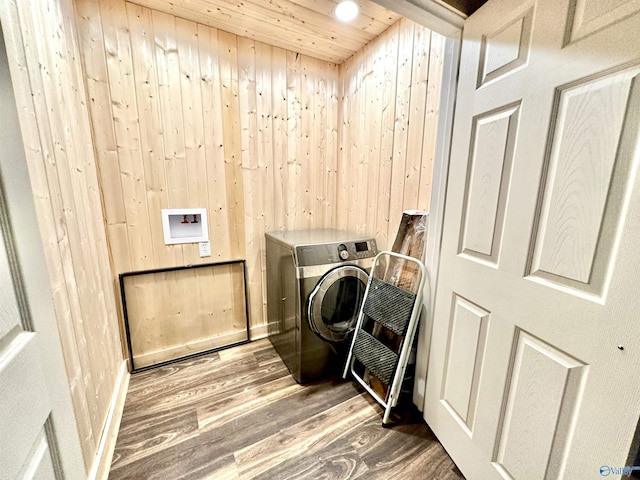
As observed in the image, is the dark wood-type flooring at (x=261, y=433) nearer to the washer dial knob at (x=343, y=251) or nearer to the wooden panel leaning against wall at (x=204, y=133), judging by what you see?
the wooden panel leaning against wall at (x=204, y=133)

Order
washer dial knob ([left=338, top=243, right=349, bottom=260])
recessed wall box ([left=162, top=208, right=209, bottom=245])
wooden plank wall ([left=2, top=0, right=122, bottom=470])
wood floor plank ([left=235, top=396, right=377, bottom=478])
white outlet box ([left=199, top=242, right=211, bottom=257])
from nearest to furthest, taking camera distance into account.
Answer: wooden plank wall ([left=2, top=0, right=122, bottom=470]) → wood floor plank ([left=235, top=396, right=377, bottom=478]) → washer dial knob ([left=338, top=243, right=349, bottom=260]) → recessed wall box ([left=162, top=208, right=209, bottom=245]) → white outlet box ([left=199, top=242, right=211, bottom=257])

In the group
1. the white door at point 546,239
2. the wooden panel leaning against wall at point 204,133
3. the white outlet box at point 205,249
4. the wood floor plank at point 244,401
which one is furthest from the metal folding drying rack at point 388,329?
the white outlet box at point 205,249

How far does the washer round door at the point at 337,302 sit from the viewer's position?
167cm

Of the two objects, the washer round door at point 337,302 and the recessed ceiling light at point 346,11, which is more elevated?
the recessed ceiling light at point 346,11

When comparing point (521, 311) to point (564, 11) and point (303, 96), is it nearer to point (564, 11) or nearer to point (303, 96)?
point (564, 11)

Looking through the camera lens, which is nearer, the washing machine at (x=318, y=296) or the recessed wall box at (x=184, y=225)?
the washing machine at (x=318, y=296)

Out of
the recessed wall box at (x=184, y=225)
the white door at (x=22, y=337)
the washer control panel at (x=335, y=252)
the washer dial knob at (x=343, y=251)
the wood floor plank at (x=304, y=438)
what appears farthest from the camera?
the recessed wall box at (x=184, y=225)

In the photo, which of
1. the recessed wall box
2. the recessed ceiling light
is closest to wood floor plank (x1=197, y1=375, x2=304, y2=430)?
the recessed wall box

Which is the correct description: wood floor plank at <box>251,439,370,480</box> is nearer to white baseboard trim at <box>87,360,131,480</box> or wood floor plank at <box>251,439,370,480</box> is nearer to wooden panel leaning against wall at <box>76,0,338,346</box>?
white baseboard trim at <box>87,360,131,480</box>

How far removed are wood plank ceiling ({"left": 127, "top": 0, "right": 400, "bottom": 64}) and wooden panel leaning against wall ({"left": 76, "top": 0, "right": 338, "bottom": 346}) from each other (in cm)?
9

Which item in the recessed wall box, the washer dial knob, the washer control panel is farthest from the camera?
the recessed wall box

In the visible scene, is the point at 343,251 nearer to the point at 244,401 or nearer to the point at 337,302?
the point at 337,302

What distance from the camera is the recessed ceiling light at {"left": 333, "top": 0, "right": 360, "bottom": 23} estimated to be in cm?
151

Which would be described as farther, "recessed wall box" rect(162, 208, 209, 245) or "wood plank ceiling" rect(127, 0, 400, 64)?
"recessed wall box" rect(162, 208, 209, 245)
